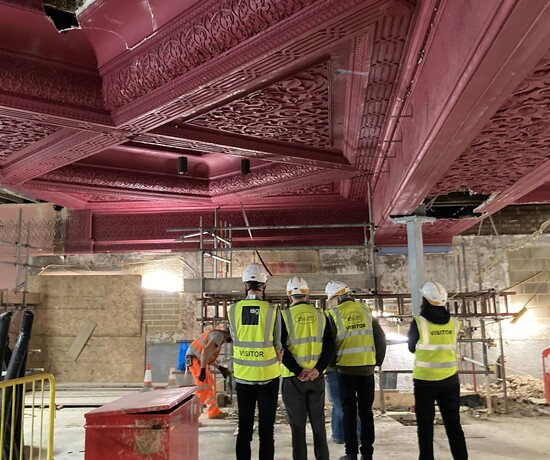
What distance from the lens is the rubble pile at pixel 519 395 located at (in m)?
7.20

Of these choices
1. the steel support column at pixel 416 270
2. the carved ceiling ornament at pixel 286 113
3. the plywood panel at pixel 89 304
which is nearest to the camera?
the carved ceiling ornament at pixel 286 113

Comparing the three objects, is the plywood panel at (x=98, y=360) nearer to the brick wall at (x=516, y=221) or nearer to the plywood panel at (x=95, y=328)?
the plywood panel at (x=95, y=328)

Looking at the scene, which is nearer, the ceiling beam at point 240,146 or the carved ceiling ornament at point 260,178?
the ceiling beam at point 240,146

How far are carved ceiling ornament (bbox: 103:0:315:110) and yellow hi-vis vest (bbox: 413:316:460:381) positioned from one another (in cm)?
282

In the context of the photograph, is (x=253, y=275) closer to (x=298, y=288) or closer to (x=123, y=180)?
(x=298, y=288)

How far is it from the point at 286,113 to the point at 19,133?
2.90 m

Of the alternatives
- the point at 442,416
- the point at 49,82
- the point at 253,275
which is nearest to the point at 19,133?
the point at 49,82

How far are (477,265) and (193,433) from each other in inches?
278

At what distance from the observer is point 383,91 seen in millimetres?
4355

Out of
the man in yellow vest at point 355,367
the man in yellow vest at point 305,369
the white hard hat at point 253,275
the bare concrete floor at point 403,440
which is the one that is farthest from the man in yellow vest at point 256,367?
the bare concrete floor at point 403,440

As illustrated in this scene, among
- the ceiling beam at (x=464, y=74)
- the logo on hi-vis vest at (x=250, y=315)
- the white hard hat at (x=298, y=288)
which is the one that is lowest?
the logo on hi-vis vest at (x=250, y=315)

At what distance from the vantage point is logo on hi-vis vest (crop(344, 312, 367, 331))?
16.2 feet

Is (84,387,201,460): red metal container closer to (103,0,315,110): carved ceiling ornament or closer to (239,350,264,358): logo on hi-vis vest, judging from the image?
(239,350,264,358): logo on hi-vis vest

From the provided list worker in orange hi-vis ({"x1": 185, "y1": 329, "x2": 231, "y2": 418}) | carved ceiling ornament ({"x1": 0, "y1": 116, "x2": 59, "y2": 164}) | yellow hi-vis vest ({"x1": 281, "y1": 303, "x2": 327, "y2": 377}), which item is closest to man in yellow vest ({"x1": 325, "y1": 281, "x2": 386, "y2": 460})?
yellow hi-vis vest ({"x1": 281, "y1": 303, "x2": 327, "y2": 377})
